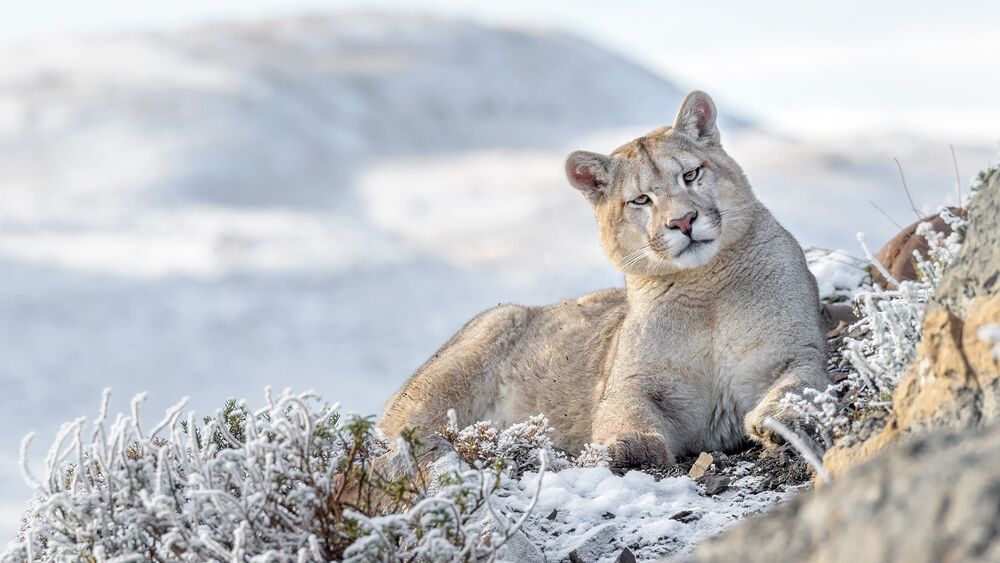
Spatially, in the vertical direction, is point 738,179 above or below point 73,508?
above

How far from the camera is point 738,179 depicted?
679 centimetres

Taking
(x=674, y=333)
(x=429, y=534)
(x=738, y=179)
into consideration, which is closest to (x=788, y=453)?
(x=674, y=333)

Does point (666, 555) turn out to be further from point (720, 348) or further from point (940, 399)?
point (720, 348)

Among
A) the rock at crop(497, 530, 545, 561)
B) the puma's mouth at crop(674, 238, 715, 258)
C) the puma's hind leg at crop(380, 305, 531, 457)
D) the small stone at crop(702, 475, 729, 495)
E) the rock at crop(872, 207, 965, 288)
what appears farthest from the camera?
the rock at crop(872, 207, 965, 288)

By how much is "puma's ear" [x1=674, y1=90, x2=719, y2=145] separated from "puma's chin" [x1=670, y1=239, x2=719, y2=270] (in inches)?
34.4

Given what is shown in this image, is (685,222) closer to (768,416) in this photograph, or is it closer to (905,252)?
(768,416)

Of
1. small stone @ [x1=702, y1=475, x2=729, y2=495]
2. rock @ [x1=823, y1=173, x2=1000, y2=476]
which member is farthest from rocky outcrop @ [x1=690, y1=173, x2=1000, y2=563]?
small stone @ [x1=702, y1=475, x2=729, y2=495]

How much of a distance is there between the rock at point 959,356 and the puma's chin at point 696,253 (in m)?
2.51

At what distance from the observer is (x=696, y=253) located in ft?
21.0

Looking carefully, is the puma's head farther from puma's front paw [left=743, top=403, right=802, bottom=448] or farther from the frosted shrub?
the frosted shrub

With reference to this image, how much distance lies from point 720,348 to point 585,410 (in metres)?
1.17

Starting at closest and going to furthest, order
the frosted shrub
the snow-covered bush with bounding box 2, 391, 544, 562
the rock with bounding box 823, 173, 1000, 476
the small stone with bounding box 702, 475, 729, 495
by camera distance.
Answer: the rock with bounding box 823, 173, 1000, 476 < the snow-covered bush with bounding box 2, 391, 544, 562 < the small stone with bounding box 702, 475, 729, 495 < the frosted shrub

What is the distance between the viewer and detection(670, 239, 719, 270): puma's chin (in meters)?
6.40

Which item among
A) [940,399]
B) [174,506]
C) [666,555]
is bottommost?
[666,555]
